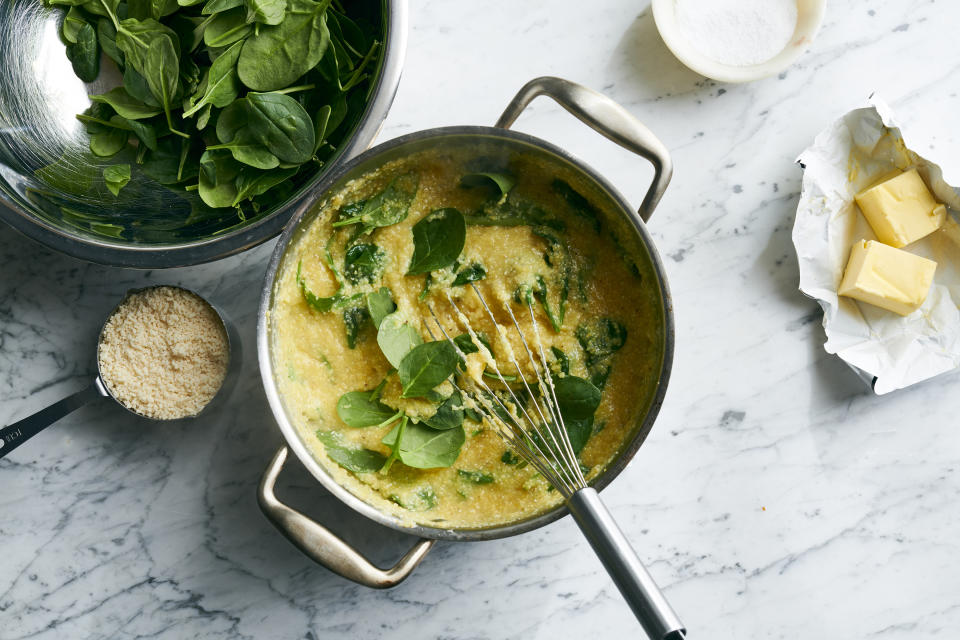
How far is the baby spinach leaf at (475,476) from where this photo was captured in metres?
1.19

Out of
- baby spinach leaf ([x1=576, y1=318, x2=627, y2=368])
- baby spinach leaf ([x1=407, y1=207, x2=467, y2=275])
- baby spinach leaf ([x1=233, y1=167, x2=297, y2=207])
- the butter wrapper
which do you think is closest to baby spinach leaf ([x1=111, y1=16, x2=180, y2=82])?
baby spinach leaf ([x1=233, y1=167, x2=297, y2=207])

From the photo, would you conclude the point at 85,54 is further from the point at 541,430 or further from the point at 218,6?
the point at 541,430

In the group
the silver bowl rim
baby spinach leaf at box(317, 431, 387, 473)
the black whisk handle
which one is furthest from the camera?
baby spinach leaf at box(317, 431, 387, 473)

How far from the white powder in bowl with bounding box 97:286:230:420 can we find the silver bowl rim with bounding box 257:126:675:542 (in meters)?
0.18

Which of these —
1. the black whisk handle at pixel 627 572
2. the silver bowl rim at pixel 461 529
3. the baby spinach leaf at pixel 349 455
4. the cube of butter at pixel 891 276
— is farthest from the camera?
the cube of butter at pixel 891 276

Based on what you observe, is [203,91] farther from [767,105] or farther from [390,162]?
[767,105]

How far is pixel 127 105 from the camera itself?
1158 millimetres

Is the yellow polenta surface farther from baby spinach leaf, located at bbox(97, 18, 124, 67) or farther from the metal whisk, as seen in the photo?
baby spinach leaf, located at bbox(97, 18, 124, 67)

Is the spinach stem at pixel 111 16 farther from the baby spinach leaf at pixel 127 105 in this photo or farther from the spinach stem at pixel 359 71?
the spinach stem at pixel 359 71

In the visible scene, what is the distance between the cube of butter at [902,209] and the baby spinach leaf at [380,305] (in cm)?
88

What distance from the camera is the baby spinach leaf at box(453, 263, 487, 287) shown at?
1210 mm

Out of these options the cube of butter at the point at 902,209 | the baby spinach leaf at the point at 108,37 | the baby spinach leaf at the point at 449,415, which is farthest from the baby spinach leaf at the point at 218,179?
the cube of butter at the point at 902,209

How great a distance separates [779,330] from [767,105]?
1.42 feet

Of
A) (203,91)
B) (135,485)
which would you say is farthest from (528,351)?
(135,485)
